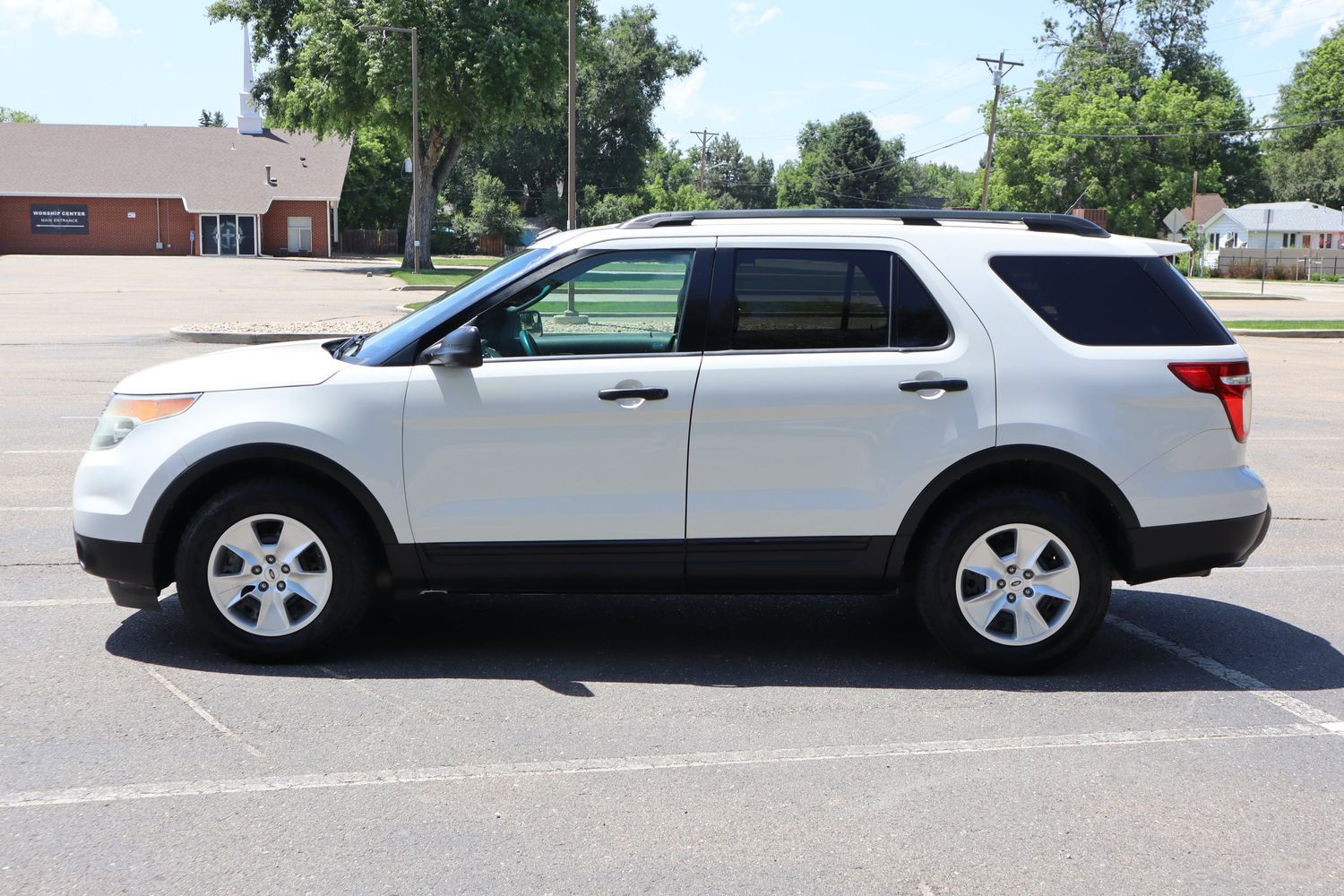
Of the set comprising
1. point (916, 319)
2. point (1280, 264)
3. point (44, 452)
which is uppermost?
point (1280, 264)

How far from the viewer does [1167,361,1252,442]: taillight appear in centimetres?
534

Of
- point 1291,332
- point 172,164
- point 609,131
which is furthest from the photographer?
point 609,131

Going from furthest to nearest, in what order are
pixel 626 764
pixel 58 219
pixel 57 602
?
1. pixel 58 219
2. pixel 57 602
3. pixel 626 764

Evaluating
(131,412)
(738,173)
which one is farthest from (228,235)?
(738,173)

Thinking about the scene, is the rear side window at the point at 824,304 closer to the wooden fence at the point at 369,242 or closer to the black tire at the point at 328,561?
the black tire at the point at 328,561

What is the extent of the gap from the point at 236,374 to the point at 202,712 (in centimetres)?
138

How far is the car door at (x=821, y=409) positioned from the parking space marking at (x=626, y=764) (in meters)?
0.93

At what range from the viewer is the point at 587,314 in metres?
5.49

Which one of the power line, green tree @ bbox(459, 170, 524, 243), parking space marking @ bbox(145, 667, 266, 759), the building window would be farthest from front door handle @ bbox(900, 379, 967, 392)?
the power line

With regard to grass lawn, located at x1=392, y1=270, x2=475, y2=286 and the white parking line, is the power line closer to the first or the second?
grass lawn, located at x1=392, y1=270, x2=475, y2=286

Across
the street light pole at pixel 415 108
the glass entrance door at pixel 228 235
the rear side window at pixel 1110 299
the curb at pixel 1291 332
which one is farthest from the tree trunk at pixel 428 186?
the rear side window at pixel 1110 299

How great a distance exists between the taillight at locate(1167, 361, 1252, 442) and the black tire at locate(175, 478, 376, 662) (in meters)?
3.38

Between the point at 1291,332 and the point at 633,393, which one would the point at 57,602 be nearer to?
the point at 633,393

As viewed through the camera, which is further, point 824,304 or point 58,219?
point 58,219
